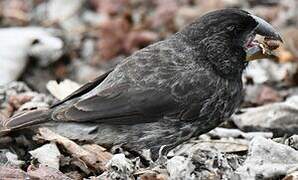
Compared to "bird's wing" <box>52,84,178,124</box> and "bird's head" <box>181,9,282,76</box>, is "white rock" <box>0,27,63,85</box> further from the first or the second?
"bird's head" <box>181,9,282,76</box>

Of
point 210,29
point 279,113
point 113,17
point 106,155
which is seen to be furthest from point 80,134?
point 113,17

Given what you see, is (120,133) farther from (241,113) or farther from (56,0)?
(56,0)

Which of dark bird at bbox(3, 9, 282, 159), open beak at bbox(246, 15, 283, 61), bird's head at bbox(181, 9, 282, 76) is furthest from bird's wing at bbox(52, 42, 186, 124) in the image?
open beak at bbox(246, 15, 283, 61)

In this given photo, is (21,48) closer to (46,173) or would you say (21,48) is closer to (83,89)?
(83,89)

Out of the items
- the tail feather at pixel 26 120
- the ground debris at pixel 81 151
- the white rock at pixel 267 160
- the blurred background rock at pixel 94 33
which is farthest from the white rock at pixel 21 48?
the white rock at pixel 267 160

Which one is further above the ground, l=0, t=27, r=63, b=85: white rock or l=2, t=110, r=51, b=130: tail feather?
l=0, t=27, r=63, b=85: white rock

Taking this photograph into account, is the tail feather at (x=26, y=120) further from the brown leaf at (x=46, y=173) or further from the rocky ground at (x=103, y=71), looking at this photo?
the brown leaf at (x=46, y=173)

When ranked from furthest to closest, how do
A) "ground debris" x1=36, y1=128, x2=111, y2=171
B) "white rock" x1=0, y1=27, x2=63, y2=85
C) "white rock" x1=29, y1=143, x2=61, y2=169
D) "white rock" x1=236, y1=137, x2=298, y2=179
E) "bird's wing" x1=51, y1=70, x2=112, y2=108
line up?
"white rock" x1=0, y1=27, x2=63, y2=85
"bird's wing" x1=51, y1=70, x2=112, y2=108
"ground debris" x1=36, y1=128, x2=111, y2=171
"white rock" x1=29, y1=143, x2=61, y2=169
"white rock" x1=236, y1=137, x2=298, y2=179
